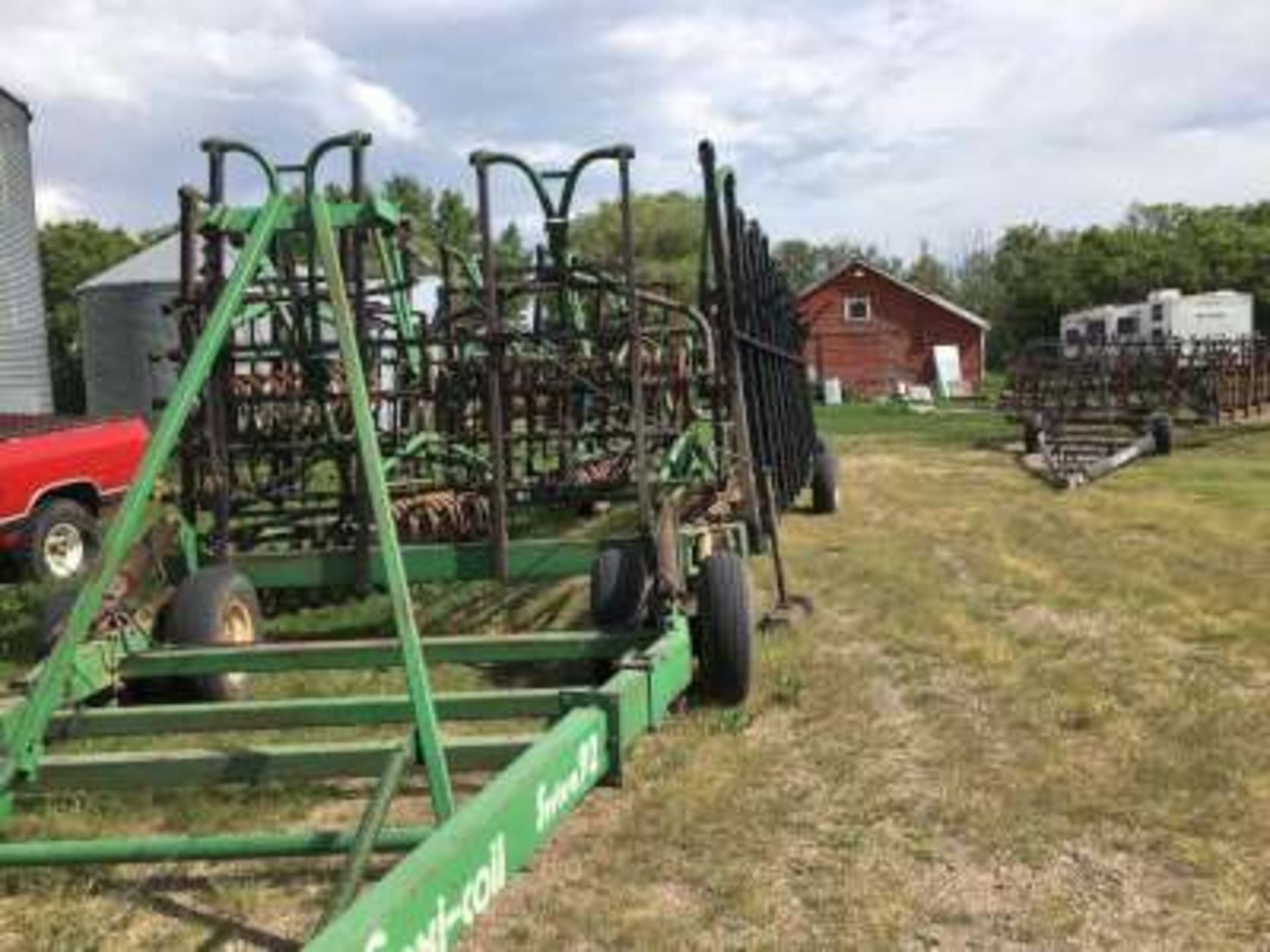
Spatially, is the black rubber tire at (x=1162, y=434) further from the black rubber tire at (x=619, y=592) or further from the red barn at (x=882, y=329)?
the red barn at (x=882, y=329)

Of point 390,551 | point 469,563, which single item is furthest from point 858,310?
point 390,551

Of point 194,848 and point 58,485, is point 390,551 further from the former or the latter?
point 58,485

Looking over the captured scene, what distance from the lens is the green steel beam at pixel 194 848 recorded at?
3834 millimetres

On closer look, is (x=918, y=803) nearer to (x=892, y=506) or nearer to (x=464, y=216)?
(x=892, y=506)

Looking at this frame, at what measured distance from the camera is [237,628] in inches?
266

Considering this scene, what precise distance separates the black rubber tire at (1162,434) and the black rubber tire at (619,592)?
1477cm

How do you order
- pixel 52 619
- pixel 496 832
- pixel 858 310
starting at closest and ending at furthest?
pixel 496 832, pixel 52 619, pixel 858 310

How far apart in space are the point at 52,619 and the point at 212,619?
2.29 feet

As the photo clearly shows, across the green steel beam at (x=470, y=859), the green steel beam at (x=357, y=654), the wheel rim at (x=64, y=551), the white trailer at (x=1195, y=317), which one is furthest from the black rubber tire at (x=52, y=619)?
the white trailer at (x=1195, y=317)

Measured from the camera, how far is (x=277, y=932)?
13.4 feet

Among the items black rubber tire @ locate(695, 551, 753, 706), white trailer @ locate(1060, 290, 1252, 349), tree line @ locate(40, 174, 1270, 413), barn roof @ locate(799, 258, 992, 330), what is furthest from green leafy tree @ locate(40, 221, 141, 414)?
black rubber tire @ locate(695, 551, 753, 706)

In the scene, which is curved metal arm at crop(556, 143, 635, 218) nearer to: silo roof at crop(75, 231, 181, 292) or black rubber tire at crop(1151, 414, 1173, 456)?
black rubber tire at crop(1151, 414, 1173, 456)

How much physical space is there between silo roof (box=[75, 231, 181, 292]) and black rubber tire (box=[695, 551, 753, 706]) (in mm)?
21782

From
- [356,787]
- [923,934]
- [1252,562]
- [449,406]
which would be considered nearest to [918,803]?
[923,934]
